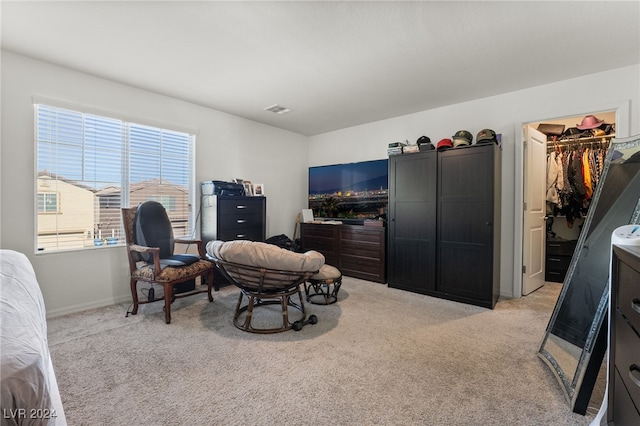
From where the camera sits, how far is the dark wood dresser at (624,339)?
3.60 feet

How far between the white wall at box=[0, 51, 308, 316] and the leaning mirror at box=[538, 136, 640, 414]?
159 inches

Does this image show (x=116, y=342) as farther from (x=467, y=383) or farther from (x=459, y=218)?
(x=459, y=218)

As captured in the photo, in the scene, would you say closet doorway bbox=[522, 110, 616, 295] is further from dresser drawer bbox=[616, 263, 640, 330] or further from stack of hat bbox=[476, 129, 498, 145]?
dresser drawer bbox=[616, 263, 640, 330]

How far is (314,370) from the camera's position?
1945mm

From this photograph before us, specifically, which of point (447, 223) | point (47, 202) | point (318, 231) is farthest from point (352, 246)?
point (47, 202)

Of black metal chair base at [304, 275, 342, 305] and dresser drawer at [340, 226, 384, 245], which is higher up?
dresser drawer at [340, 226, 384, 245]

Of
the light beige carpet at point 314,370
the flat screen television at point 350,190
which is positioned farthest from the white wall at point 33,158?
the flat screen television at point 350,190

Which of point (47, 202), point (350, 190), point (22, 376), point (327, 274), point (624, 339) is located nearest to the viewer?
point (22, 376)

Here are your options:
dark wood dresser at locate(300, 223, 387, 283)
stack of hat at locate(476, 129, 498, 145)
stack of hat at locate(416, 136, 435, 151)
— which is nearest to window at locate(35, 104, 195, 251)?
dark wood dresser at locate(300, 223, 387, 283)

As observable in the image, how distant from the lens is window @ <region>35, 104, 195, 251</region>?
2.88 meters

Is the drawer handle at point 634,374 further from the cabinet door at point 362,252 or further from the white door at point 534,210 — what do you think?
the cabinet door at point 362,252

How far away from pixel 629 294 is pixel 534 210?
2945mm

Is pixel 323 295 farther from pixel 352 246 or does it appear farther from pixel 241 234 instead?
pixel 241 234

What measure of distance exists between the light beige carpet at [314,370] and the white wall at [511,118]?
1.20 metres
